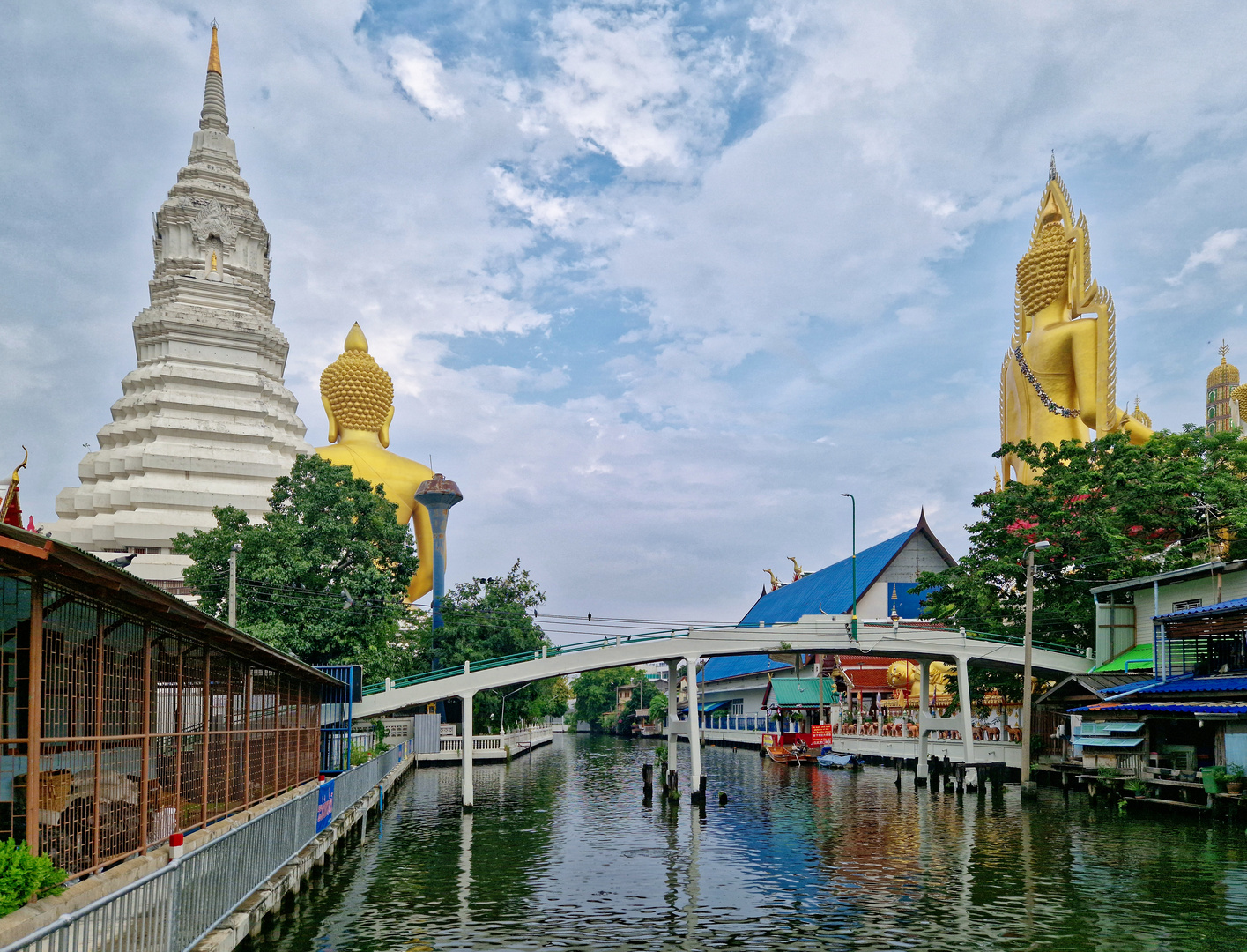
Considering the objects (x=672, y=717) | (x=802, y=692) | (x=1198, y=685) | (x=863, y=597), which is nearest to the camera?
(x=1198, y=685)

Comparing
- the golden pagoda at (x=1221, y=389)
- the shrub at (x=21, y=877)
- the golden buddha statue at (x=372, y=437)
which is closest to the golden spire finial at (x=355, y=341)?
the golden buddha statue at (x=372, y=437)

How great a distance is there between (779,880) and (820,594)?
2411 inches

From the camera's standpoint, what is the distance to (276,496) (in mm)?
47406

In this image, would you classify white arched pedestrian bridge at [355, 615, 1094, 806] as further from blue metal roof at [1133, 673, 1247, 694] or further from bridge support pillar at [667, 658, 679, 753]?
blue metal roof at [1133, 673, 1247, 694]

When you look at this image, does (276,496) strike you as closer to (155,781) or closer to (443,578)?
(443,578)

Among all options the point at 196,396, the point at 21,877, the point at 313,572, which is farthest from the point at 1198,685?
the point at 196,396

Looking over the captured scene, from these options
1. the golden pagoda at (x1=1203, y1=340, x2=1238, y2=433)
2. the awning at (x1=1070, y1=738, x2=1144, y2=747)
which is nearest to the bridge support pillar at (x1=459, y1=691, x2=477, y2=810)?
the awning at (x1=1070, y1=738, x2=1144, y2=747)

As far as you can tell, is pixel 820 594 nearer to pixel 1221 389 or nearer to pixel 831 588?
pixel 831 588

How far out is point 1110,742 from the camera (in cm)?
3603

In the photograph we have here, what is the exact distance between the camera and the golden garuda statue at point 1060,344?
65375mm

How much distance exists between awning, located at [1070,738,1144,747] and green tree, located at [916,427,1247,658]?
7.88 m

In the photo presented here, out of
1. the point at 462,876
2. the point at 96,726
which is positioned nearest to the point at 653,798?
the point at 462,876

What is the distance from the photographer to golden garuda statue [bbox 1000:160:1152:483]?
6538cm

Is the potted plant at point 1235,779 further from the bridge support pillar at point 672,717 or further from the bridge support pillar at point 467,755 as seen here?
the bridge support pillar at point 467,755
